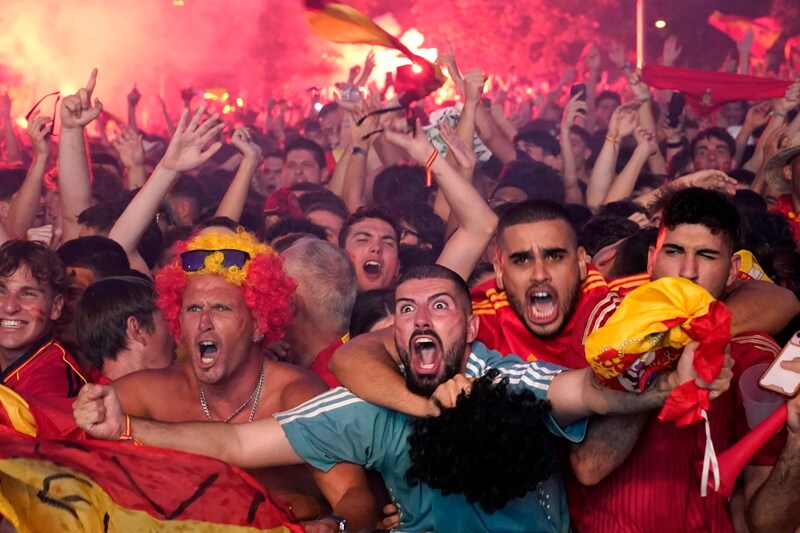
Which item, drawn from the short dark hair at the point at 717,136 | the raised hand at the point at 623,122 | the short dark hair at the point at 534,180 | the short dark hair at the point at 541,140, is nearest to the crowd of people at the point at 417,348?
the raised hand at the point at 623,122

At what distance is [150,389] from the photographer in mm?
3998

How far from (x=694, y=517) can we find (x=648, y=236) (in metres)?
1.36

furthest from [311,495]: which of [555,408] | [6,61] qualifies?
[6,61]

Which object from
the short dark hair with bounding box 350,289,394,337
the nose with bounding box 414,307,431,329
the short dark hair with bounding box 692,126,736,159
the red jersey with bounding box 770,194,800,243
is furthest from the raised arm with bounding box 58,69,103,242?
the short dark hair with bounding box 692,126,736,159

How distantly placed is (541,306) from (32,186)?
374 centimetres

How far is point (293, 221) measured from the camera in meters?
6.21

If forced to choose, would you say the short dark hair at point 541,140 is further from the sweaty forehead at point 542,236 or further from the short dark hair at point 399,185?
the sweaty forehead at point 542,236

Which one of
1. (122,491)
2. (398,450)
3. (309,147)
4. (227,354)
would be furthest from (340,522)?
(309,147)

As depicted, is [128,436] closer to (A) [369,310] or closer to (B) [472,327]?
(B) [472,327]

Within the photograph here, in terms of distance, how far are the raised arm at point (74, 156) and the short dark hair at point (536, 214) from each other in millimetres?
2590

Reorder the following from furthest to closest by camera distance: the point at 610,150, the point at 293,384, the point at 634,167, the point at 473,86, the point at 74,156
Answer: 1. the point at 610,150
2. the point at 473,86
3. the point at 634,167
4. the point at 74,156
5. the point at 293,384

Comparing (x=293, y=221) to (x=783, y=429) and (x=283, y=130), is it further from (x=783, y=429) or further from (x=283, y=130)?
(x=283, y=130)

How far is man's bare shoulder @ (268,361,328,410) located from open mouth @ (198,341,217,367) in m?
0.23

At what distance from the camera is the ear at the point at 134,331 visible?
4.45 meters
